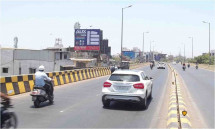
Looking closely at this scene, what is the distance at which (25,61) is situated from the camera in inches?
2125

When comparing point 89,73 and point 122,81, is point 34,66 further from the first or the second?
point 122,81

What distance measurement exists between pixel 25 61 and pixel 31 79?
38.4 m

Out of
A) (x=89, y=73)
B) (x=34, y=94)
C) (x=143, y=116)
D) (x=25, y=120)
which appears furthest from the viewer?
(x=89, y=73)

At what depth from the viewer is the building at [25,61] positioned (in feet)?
173

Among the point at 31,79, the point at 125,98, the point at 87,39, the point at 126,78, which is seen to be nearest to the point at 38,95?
the point at 125,98

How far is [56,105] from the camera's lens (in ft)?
39.2

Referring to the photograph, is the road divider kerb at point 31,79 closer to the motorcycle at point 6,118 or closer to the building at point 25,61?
the motorcycle at point 6,118

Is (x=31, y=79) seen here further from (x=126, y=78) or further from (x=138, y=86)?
(x=138, y=86)

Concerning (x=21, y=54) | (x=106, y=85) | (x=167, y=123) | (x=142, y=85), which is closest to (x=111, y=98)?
(x=106, y=85)

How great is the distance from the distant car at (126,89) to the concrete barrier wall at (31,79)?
12.3ft

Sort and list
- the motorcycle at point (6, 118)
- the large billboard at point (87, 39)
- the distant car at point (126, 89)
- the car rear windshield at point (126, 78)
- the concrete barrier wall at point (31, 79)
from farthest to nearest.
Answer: the large billboard at point (87, 39) < the concrete barrier wall at point (31, 79) < the car rear windshield at point (126, 78) < the distant car at point (126, 89) < the motorcycle at point (6, 118)

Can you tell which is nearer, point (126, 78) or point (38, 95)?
point (38, 95)

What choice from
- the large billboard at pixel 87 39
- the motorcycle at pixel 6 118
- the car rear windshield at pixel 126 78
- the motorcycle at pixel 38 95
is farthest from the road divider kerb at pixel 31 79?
the large billboard at pixel 87 39

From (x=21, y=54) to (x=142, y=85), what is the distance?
45.4 meters
